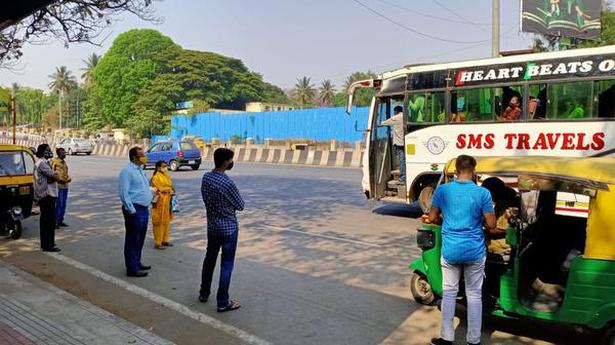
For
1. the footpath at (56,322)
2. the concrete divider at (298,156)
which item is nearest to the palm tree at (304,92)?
the concrete divider at (298,156)

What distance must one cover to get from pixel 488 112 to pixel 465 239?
22.0ft

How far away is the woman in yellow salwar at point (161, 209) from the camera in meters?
8.56

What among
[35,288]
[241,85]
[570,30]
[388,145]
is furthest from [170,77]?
[35,288]

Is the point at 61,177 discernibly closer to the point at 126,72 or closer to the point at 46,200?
the point at 46,200

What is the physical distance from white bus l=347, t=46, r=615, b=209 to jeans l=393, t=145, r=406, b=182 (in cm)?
12

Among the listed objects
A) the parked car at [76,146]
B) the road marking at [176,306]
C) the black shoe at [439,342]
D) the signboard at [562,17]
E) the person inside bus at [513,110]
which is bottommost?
the road marking at [176,306]

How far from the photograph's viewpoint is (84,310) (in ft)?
17.7

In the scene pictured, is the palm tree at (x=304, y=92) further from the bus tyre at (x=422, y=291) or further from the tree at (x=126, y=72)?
the bus tyre at (x=422, y=291)

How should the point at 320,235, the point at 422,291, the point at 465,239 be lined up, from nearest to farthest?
1. the point at 465,239
2. the point at 422,291
3. the point at 320,235

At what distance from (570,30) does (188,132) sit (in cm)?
3878

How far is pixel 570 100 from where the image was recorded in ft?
31.1

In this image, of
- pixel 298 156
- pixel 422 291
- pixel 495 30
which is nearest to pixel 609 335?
pixel 422 291

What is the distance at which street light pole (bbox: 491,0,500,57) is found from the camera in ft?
53.0

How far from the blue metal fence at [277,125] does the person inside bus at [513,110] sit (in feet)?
79.5
